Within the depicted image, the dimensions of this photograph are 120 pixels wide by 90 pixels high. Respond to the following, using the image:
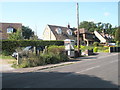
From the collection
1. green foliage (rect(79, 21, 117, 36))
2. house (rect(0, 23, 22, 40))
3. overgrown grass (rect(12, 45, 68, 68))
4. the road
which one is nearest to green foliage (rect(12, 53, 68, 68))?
overgrown grass (rect(12, 45, 68, 68))

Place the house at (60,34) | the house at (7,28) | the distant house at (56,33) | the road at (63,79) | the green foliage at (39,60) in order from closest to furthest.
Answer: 1. the road at (63,79)
2. the green foliage at (39,60)
3. the house at (7,28)
4. the distant house at (56,33)
5. the house at (60,34)

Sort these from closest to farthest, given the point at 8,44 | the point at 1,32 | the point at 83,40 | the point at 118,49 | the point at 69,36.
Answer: the point at 8,44
the point at 118,49
the point at 1,32
the point at 69,36
the point at 83,40

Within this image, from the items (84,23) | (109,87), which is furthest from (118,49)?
(84,23)

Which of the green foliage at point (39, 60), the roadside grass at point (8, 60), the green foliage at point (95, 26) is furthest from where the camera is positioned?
the green foliage at point (95, 26)

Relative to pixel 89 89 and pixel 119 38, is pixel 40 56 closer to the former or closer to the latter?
pixel 89 89

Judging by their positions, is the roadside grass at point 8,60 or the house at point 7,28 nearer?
the roadside grass at point 8,60

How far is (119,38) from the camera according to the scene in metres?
54.4

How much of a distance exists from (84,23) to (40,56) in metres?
92.5

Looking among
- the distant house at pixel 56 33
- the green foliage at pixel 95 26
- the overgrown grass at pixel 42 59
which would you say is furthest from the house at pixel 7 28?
the green foliage at pixel 95 26

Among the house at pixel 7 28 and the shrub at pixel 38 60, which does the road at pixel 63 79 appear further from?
the house at pixel 7 28

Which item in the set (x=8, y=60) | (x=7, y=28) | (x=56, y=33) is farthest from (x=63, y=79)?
(x=56, y=33)

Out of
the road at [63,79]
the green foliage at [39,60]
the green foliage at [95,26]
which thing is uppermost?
the green foliage at [95,26]

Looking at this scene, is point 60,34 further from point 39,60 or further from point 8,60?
point 39,60

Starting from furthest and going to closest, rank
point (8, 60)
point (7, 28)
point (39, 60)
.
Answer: point (7, 28), point (8, 60), point (39, 60)
